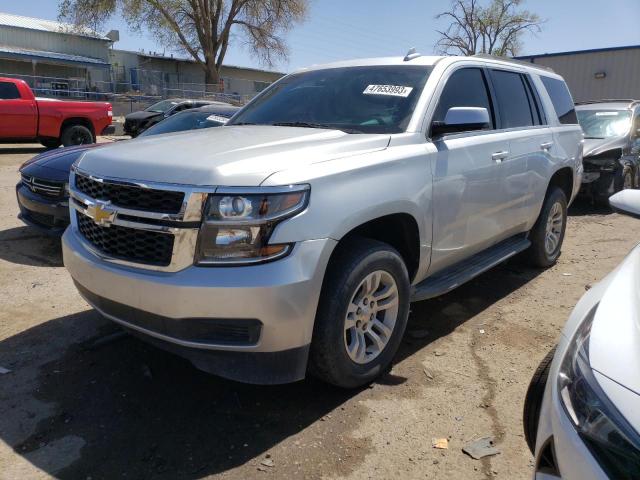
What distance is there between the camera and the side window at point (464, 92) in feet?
12.4

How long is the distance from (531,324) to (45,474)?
3.47m

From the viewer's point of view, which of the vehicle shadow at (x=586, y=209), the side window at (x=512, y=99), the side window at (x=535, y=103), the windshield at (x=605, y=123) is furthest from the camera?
the windshield at (x=605, y=123)

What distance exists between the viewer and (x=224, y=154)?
2785 millimetres

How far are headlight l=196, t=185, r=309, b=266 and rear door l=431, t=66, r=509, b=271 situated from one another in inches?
52.8

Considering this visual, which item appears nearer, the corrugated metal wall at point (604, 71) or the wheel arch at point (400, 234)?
the wheel arch at point (400, 234)

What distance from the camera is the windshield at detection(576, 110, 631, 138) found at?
9.80 metres

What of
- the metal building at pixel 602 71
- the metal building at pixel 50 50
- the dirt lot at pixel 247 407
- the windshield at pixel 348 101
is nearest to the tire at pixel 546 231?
the dirt lot at pixel 247 407

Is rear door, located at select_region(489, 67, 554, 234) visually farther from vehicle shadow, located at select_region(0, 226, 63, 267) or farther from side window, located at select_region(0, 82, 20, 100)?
side window, located at select_region(0, 82, 20, 100)

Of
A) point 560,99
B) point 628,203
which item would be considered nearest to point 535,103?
point 560,99

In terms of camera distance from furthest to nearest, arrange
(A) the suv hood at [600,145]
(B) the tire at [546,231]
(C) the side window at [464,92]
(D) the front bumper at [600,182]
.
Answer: (D) the front bumper at [600,182], (A) the suv hood at [600,145], (B) the tire at [546,231], (C) the side window at [464,92]

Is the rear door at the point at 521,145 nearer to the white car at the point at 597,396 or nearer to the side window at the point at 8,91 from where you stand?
the white car at the point at 597,396

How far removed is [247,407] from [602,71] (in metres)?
23.3

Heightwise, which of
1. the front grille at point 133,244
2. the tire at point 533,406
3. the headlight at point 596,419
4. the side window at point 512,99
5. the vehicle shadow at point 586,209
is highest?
the side window at point 512,99

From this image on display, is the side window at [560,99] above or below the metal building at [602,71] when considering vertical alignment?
below
